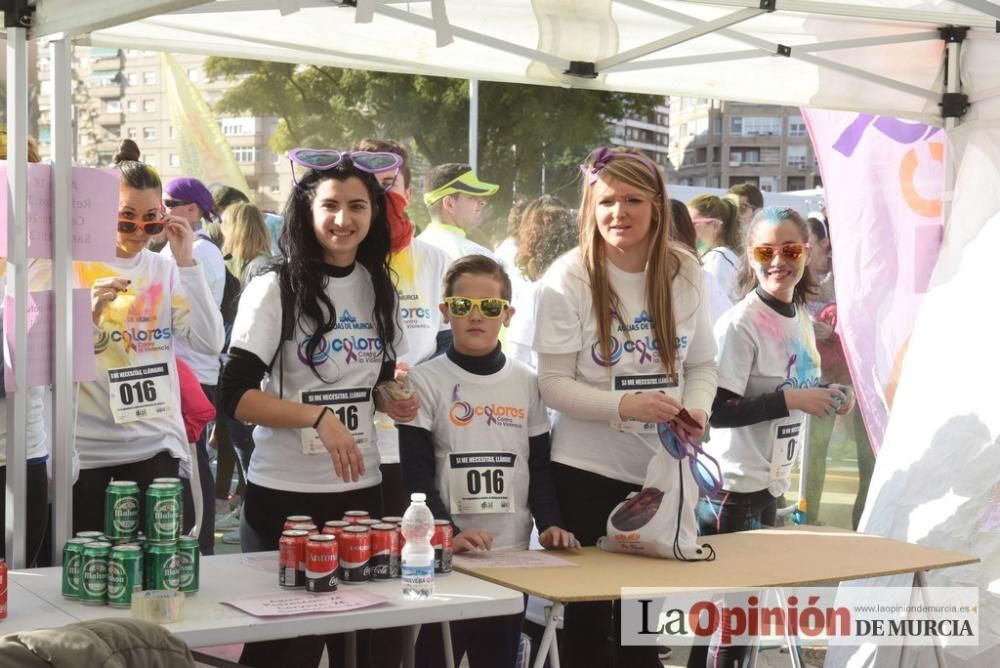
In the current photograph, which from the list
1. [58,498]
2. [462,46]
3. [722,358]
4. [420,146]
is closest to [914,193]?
[722,358]

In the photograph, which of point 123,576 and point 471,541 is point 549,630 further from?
point 123,576

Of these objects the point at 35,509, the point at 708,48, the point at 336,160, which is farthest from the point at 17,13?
the point at 708,48

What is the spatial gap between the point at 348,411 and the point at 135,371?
78cm

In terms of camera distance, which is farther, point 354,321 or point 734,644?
point 734,644

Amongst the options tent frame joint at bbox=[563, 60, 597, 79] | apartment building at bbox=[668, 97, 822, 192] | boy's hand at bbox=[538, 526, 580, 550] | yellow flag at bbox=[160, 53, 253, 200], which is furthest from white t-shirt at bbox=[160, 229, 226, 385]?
apartment building at bbox=[668, 97, 822, 192]

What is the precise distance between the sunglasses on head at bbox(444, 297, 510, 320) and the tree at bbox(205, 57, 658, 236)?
17.4 meters

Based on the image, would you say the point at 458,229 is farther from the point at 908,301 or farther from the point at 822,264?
the point at 822,264

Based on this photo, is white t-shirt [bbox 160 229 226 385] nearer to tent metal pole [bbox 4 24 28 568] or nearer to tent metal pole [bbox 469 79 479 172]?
tent metal pole [bbox 4 24 28 568]

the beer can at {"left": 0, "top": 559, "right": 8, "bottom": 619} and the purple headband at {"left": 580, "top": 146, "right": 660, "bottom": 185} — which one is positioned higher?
the purple headband at {"left": 580, "top": 146, "right": 660, "bottom": 185}

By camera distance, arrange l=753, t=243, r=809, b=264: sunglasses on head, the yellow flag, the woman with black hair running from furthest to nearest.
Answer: the yellow flag
l=753, t=243, r=809, b=264: sunglasses on head
the woman with black hair

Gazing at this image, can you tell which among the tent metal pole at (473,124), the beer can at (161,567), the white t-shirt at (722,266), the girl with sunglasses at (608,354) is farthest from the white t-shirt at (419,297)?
the tent metal pole at (473,124)

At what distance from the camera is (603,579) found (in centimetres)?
268

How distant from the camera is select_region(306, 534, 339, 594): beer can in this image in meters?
2.40

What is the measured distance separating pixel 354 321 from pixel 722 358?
4.11 ft
